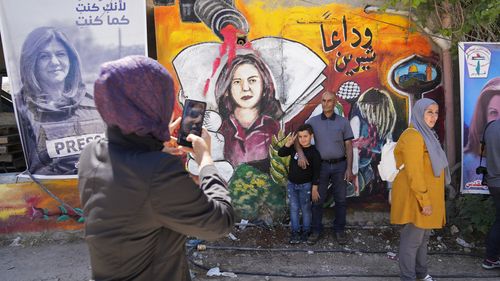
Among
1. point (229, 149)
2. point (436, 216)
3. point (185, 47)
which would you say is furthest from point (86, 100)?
point (436, 216)

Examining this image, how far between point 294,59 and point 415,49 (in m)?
1.48

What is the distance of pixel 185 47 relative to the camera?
5320 millimetres

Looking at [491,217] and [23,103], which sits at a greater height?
[23,103]

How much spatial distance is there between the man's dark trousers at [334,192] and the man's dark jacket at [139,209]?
370cm

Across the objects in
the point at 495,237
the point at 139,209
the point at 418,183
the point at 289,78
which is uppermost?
the point at 289,78

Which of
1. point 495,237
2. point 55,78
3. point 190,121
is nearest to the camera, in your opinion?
point 190,121

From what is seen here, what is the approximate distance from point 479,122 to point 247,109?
2704 millimetres

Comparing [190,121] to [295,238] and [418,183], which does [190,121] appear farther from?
[295,238]

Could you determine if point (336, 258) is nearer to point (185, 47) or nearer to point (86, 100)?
point (185, 47)

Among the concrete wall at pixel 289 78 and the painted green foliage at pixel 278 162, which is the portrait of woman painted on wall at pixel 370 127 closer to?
the concrete wall at pixel 289 78

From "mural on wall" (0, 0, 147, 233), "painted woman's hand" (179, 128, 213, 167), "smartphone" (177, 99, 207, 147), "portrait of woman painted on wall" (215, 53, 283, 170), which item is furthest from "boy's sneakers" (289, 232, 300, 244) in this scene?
"painted woman's hand" (179, 128, 213, 167)

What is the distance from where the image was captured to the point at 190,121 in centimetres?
193

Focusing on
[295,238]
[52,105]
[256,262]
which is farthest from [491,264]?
[52,105]

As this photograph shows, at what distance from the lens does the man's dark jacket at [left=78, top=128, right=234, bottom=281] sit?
142 centimetres
